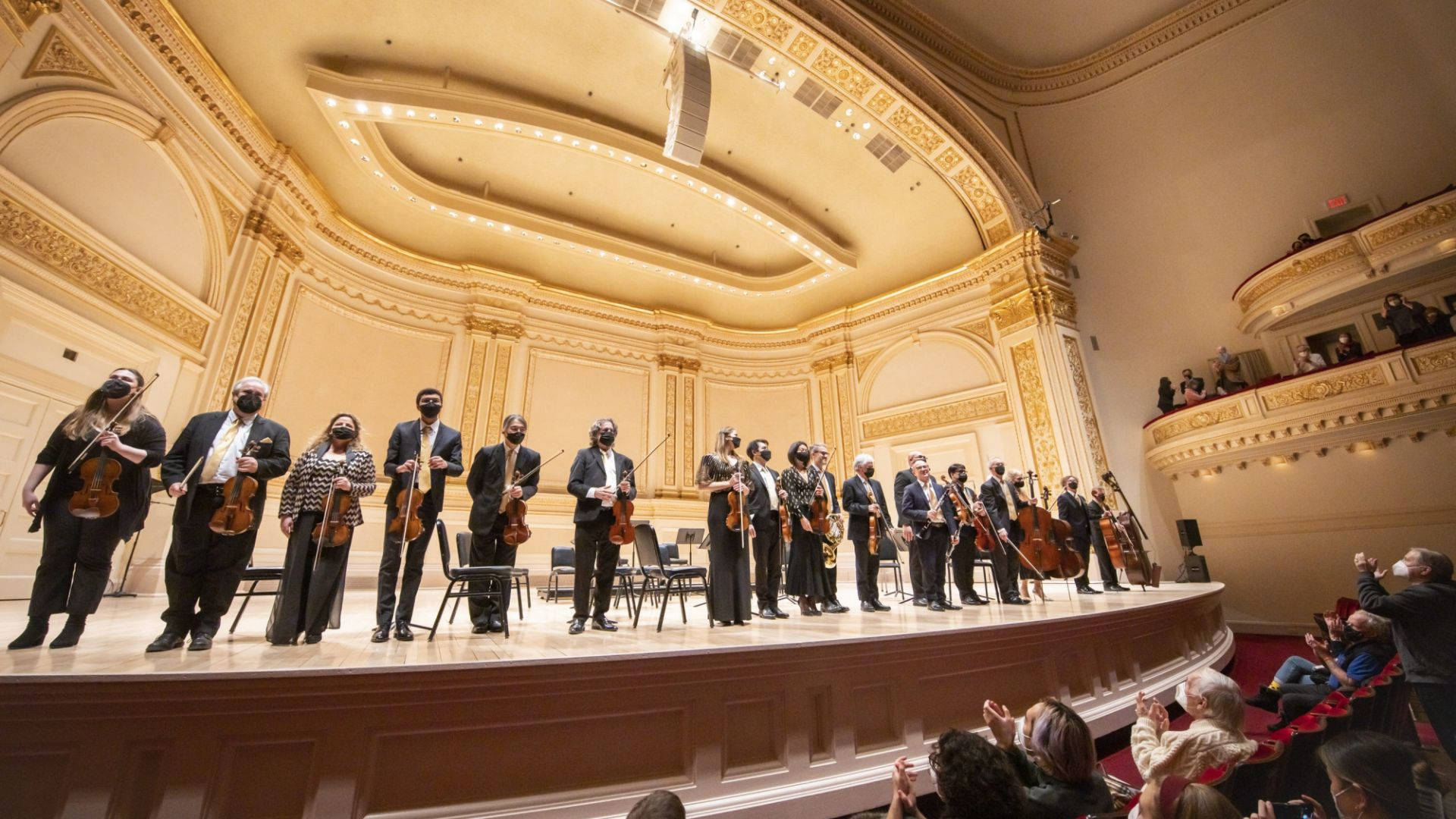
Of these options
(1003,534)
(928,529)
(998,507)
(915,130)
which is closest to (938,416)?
(915,130)

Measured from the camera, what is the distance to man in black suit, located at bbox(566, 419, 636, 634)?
3254 millimetres

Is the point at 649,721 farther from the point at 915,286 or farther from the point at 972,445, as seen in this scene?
the point at 915,286

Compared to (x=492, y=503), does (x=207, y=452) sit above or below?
above

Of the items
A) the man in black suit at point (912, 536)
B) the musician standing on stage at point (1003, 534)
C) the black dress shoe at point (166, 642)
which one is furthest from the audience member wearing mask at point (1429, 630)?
the black dress shoe at point (166, 642)

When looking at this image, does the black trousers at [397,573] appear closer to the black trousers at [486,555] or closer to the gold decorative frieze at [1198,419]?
the black trousers at [486,555]

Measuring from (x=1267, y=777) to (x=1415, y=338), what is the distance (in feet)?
25.3

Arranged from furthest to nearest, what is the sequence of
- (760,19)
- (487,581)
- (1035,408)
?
1. (1035,408)
2. (760,19)
3. (487,581)

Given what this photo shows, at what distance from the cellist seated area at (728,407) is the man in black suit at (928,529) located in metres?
0.05

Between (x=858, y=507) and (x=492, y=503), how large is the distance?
2.56 meters

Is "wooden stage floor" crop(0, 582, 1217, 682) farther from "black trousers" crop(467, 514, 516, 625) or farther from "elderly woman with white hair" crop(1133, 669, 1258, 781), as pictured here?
"elderly woman with white hair" crop(1133, 669, 1258, 781)

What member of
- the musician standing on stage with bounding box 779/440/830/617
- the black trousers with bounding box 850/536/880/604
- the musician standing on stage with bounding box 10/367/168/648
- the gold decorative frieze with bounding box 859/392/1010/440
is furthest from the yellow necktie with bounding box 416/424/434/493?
the gold decorative frieze with bounding box 859/392/1010/440

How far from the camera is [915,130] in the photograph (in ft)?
25.5

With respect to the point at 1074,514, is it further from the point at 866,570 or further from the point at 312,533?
the point at 312,533

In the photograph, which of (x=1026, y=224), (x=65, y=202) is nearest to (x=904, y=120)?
(x=1026, y=224)
